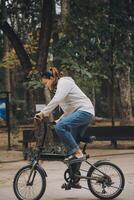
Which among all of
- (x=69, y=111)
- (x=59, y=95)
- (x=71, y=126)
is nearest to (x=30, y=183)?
(x=71, y=126)

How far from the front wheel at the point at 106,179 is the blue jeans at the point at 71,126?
494 millimetres

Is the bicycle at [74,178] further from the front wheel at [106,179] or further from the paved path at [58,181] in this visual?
the paved path at [58,181]

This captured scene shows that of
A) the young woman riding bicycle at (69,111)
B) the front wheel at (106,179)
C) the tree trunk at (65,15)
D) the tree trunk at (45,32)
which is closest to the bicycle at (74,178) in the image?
the front wheel at (106,179)

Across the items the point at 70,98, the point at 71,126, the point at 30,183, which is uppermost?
the point at 70,98

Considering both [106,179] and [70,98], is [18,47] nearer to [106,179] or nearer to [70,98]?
Answer: [70,98]

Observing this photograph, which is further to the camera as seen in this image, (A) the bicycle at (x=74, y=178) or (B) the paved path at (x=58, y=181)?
(B) the paved path at (x=58, y=181)

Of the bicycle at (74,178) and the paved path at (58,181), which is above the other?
the bicycle at (74,178)

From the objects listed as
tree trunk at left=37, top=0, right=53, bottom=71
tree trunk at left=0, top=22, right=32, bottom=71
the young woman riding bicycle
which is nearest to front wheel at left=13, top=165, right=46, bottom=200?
the young woman riding bicycle

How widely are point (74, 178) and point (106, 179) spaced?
489 millimetres

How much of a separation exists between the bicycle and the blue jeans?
222 mm

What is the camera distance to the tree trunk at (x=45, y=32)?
17.5 meters

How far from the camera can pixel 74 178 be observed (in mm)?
8977

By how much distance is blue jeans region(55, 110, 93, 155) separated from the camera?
349 inches

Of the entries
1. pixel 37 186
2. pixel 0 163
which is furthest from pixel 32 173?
pixel 0 163
